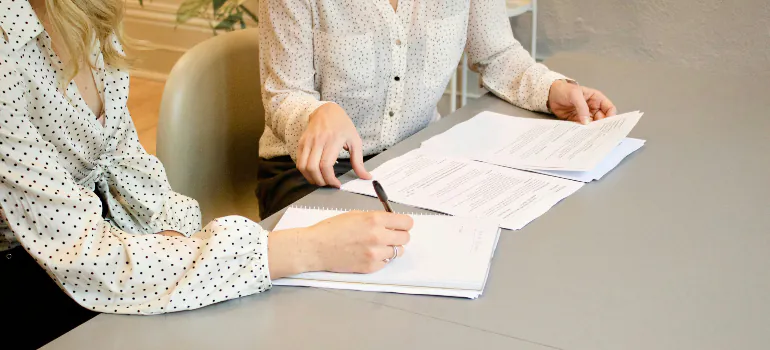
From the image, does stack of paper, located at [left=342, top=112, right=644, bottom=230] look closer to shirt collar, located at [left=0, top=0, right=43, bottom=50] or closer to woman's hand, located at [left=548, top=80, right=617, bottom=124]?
woman's hand, located at [left=548, top=80, right=617, bottom=124]

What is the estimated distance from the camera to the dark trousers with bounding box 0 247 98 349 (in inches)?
41.3

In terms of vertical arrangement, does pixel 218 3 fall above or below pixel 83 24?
below

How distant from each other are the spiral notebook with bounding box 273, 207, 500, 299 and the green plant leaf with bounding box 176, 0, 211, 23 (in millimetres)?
2617

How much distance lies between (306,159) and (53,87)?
1.16ft

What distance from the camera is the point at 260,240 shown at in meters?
0.89

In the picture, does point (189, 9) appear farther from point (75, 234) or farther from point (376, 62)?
point (75, 234)

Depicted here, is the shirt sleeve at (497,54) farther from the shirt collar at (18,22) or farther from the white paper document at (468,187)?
the shirt collar at (18,22)

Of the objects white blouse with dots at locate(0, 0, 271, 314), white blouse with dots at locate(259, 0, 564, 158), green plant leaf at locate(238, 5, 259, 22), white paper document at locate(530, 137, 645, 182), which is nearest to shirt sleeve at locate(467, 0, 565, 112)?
white blouse with dots at locate(259, 0, 564, 158)

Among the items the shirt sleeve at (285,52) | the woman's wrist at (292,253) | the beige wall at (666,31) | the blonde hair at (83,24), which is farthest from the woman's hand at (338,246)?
the beige wall at (666,31)

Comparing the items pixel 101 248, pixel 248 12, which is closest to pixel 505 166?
pixel 101 248

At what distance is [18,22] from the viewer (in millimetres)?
940

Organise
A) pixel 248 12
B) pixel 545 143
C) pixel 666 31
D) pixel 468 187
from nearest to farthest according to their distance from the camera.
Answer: pixel 468 187 → pixel 545 143 → pixel 666 31 → pixel 248 12

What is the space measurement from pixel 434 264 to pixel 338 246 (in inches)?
4.5

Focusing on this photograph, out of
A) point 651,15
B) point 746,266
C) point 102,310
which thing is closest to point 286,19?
point 102,310
